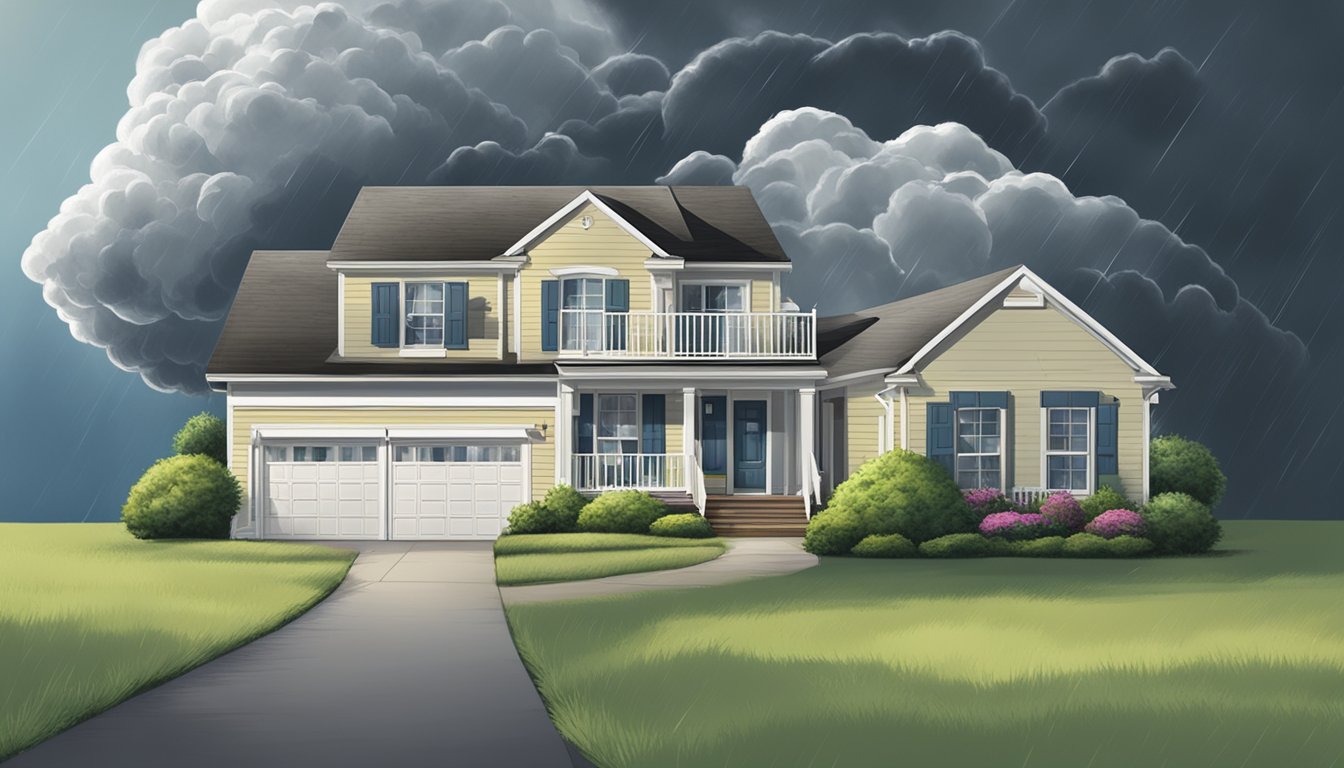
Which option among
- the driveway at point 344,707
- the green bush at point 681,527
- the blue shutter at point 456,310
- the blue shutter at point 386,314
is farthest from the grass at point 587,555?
the blue shutter at point 386,314

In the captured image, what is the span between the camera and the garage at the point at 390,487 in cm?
3080

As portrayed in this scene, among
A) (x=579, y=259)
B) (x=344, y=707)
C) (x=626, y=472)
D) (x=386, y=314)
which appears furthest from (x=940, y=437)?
(x=344, y=707)

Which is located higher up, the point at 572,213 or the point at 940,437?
the point at 572,213

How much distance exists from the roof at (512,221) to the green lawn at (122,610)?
8333 millimetres

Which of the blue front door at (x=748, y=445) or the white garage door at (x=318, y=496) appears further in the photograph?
the blue front door at (x=748, y=445)

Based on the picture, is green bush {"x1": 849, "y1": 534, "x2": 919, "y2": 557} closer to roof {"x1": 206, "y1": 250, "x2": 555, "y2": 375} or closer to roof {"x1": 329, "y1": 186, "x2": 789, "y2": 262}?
roof {"x1": 206, "y1": 250, "x2": 555, "y2": 375}

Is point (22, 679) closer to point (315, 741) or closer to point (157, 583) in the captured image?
point (315, 741)

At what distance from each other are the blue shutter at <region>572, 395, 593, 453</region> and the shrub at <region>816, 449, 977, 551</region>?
7.55 m

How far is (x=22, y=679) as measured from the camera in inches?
463

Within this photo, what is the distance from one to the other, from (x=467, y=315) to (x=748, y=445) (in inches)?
285

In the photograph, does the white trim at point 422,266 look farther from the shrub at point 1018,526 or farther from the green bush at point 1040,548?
the green bush at point 1040,548

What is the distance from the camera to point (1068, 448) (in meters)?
28.5

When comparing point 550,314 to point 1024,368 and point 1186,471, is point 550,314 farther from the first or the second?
point 1186,471

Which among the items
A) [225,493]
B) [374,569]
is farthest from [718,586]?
[225,493]
